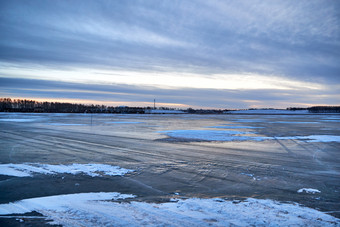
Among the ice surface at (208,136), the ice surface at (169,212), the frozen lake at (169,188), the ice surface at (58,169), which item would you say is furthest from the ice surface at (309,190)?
the ice surface at (208,136)

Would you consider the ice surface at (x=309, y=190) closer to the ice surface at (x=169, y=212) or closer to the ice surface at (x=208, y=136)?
the ice surface at (x=169, y=212)

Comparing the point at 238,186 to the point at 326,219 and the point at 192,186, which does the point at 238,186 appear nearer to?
the point at 192,186

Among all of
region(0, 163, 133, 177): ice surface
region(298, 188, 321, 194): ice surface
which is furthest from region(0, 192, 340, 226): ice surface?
region(0, 163, 133, 177): ice surface

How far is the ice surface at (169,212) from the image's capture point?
3.51 m

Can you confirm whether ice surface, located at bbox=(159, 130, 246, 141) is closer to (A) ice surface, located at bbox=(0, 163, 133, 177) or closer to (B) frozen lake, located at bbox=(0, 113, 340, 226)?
(B) frozen lake, located at bbox=(0, 113, 340, 226)

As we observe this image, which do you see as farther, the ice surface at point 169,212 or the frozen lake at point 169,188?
the frozen lake at point 169,188

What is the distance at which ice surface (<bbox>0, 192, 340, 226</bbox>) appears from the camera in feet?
11.5

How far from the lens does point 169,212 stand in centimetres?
380

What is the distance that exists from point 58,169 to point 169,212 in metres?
3.89

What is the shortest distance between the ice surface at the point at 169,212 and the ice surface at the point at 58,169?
5.73 ft

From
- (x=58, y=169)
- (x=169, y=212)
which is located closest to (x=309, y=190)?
(x=169, y=212)

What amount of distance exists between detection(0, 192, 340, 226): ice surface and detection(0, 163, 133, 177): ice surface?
175 cm

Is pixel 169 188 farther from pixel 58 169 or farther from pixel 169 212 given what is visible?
pixel 58 169

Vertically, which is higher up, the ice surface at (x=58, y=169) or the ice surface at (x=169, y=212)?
the ice surface at (x=169, y=212)
